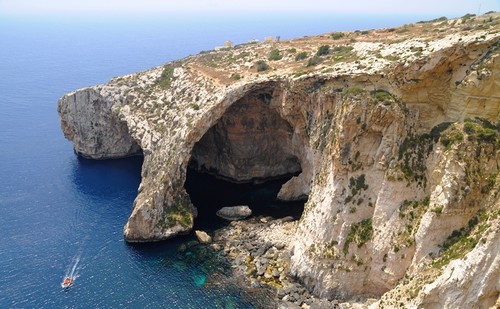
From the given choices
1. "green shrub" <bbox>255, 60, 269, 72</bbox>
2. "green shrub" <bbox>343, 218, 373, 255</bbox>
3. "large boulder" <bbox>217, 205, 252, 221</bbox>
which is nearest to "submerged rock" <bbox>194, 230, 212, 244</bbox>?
"large boulder" <bbox>217, 205, 252, 221</bbox>

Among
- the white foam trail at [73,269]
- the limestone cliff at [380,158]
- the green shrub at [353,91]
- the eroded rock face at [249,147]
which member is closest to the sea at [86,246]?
the white foam trail at [73,269]

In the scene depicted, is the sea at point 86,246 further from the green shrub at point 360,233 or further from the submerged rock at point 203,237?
the green shrub at point 360,233

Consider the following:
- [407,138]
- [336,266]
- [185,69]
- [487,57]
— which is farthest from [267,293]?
[185,69]

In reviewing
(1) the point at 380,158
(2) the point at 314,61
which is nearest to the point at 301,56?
(2) the point at 314,61

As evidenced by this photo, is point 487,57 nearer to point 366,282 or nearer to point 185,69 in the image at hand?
point 366,282

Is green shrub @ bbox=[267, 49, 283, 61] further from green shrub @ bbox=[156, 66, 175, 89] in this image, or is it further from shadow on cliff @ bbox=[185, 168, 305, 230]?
shadow on cliff @ bbox=[185, 168, 305, 230]
